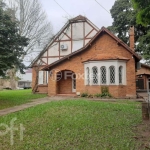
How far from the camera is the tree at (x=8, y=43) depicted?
11.7 meters

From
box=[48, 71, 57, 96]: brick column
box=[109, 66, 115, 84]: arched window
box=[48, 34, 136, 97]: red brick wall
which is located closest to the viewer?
box=[109, 66, 115, 84]: arched window

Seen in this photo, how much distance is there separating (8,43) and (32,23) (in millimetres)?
14943

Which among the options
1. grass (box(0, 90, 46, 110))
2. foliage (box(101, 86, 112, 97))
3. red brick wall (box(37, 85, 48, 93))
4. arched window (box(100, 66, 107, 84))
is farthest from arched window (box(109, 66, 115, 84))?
red brick wall (box(37, 85, 48, 93))

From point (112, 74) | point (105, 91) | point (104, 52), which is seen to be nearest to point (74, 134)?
point (105, 91)

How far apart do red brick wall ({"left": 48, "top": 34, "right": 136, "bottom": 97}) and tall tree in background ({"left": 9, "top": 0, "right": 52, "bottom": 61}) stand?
29.4ft

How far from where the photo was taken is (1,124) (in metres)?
6.44

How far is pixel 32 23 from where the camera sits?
86.4 feet

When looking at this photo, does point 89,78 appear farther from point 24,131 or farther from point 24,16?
point 24,16

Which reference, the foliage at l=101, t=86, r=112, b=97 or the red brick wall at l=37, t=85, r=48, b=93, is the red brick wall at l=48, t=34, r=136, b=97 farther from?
the red brick wall at l=37, t=85, r=48, b=93

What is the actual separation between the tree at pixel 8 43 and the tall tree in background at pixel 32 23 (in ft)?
41.0

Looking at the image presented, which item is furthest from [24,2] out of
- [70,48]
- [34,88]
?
[34,88]

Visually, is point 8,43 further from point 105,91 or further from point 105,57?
point 105,91

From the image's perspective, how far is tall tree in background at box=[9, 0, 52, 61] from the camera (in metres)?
25.8

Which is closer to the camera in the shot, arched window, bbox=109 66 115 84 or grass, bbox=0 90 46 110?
grass, bbox=0 90 46 110
